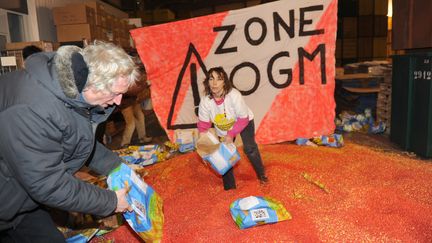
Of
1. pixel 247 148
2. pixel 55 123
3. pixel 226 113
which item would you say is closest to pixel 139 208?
pixel 55 123

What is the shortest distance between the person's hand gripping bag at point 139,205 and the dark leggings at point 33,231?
35 cm

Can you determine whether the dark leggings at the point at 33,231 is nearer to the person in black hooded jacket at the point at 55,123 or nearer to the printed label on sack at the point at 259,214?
the person in black hooded jacket at the point at 55,123

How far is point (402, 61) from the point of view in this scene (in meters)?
4.73

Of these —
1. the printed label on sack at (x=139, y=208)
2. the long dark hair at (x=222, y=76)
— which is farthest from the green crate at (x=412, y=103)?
the printed label on sack at (x=139, y=208)

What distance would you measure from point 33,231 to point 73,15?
5268 mm

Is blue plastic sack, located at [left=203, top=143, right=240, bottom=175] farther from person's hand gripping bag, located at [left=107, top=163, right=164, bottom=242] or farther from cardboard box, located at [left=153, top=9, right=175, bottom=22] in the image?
cardboard box, located at [left=153, top=9, right=175, bottom=22]

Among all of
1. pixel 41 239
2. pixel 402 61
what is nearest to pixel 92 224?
pixel 41 239

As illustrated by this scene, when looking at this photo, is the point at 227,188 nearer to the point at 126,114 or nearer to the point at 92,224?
the point at 92,224

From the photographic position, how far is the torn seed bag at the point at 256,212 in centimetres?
260

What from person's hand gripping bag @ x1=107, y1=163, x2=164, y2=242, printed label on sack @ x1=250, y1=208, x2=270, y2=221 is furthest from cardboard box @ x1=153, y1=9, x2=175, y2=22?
person's hand gripping bag @ x1=107, y1=163, x2=164, y2=242

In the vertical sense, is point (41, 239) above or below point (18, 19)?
below

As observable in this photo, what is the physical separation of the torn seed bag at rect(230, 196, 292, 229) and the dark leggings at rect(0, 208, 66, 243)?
4.13 ft

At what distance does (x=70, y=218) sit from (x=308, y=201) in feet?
6.27

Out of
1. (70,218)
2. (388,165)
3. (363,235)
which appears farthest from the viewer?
(388,165)
